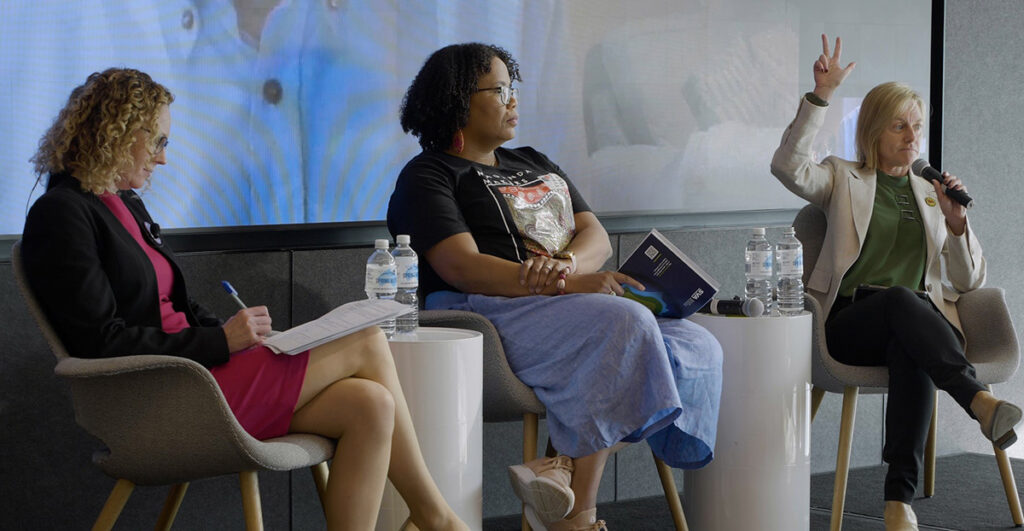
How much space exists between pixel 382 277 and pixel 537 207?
54 cm

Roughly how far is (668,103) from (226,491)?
1.91 meters

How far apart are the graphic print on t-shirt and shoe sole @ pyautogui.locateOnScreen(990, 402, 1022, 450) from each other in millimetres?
1215

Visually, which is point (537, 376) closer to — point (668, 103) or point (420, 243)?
point (420, 243)

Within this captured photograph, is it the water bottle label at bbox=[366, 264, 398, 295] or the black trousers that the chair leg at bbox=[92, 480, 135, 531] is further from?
the black trousers

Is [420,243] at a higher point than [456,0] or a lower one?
lower

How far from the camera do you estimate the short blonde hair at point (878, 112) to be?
3.70 m

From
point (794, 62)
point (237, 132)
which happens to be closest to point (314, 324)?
point (237, 132)

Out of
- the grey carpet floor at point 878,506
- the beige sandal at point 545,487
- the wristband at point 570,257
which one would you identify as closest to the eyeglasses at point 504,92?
the wristband at point 570,257

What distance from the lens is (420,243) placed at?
Result: 10.2ft

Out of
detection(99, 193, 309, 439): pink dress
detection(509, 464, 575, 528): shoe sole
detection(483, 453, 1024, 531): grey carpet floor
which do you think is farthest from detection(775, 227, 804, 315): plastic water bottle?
detection(99, 193, 309, 439): pink dress

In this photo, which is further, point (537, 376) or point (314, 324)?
point (537, 376)

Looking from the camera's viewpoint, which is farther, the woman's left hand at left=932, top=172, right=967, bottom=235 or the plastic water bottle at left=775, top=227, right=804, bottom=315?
the woman's left hand at left=932, top=172, right=967, bottom=235

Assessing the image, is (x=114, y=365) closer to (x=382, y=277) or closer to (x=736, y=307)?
(x=382, y=277)

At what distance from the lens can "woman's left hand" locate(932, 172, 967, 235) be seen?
3614 mm
